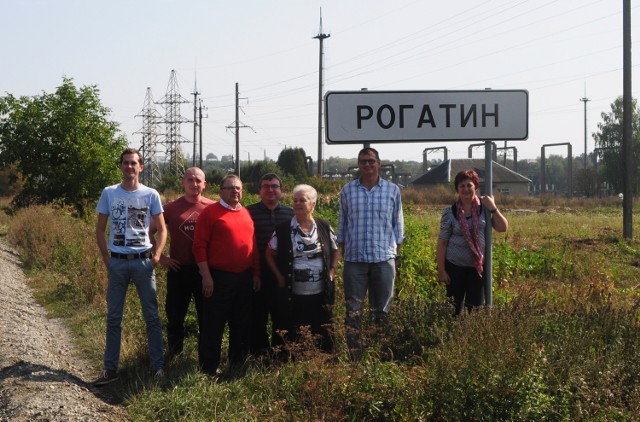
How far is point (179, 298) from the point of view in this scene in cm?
805

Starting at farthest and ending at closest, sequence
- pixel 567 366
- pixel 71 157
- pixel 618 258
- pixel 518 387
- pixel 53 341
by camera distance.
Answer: pixel 71 157 < pixel 618 258 < pixel 53 341 < pixel 567 366 < pixel 518 387

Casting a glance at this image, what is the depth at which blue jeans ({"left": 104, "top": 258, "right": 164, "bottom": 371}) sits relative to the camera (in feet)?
24.1

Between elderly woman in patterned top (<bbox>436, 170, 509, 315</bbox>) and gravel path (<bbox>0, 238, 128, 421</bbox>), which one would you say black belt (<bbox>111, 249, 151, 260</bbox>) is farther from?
elderly woman in patterned top (<bbox>436, 170, 509, 315</bbox>)

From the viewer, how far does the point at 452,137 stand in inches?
285

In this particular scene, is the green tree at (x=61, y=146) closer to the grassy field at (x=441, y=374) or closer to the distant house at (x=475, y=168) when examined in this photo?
the grassy field at (x=441, y=374)

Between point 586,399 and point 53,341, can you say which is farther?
point 53,341

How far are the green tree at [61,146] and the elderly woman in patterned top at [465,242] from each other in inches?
848

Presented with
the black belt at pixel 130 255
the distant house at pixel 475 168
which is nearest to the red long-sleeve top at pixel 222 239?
the black belt at pixel 130 255

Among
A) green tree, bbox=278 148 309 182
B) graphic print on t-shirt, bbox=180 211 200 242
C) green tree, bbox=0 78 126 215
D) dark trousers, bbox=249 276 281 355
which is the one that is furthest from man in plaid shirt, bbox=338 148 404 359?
green tree, bbox=278 148 309 182

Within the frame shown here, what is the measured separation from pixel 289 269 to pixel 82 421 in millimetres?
2173

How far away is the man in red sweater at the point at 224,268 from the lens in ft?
23.7

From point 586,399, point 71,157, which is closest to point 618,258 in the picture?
point 586,399

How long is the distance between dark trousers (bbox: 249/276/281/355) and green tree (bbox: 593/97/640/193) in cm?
8115

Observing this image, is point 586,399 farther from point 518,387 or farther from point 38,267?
point 38,267
